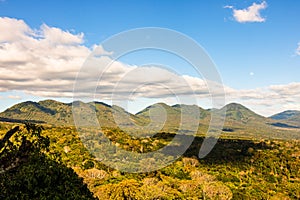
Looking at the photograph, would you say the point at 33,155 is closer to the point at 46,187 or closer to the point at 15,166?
the point at 15,166

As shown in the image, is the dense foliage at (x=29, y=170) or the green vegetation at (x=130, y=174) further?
the green vegetation at (x=130, y=174)

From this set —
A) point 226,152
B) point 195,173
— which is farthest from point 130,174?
point 226,152

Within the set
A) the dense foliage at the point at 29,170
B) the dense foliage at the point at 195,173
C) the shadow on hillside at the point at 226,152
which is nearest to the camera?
the dense foliage at the point at 29,170

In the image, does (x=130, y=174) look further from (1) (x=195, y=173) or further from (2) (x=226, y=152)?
(2) (x=226, y=152)

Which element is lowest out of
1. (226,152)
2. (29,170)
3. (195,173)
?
(195,173)

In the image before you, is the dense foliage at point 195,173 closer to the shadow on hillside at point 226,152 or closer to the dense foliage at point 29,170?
the shadow on hillside at point 226,152

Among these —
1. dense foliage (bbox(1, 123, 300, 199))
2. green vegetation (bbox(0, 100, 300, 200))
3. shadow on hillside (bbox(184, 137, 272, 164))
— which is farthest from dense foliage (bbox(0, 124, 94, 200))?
shadow on hillside (bbox(184, 137, 272, 164))

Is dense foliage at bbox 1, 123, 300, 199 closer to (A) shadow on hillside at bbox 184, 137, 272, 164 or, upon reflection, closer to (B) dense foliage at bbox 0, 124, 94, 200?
(A) shadow on hillside at bbox 184, 137, 272, 164

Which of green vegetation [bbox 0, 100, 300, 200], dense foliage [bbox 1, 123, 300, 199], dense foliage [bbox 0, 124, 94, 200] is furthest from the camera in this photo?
dense foliage [bbox 1, 123, 300, 199]

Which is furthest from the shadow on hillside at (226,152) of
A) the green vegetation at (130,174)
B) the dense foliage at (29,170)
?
the dense foliage at (29,170)

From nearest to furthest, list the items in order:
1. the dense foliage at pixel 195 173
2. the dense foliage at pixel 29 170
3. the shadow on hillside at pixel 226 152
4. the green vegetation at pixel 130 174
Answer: the dense foliage at pixel 29 170 < the green vegetation at pixel 130 174 < the dense foliage at pixel 195 173 < the shadow on hillside at pixel 226 152

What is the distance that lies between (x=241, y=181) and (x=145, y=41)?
222 ft

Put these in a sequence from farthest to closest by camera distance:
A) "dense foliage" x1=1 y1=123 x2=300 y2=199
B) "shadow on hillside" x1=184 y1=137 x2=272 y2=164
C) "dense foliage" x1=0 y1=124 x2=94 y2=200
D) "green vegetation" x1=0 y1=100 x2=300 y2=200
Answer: "shadow on hillside" x1=184 y1=137 x2=272 y2=164, "dense foliage" x1=1 y1=123 x2=300 y2=199, "green vegetation" x1=0 y1=100 x2=300 y2=200, "dense foliage" x1=0 y1=124 x2=94 y2=200

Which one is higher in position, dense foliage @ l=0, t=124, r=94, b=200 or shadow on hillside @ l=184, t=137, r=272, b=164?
dense foliage @ l=0, t=124, r=94, b=200
